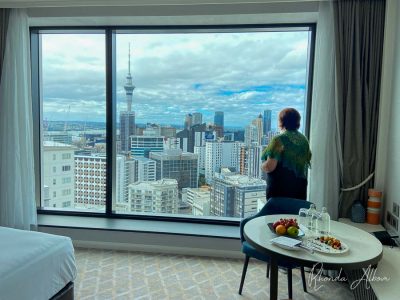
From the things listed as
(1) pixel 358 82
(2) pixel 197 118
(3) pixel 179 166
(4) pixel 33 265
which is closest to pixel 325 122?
(1) pixel 358 82

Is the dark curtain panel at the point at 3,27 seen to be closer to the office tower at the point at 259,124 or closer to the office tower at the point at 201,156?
the office tower at the point at 201,156

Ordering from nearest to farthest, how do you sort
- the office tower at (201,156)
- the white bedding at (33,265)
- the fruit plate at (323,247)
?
the white bedding at (33,265)
the fruit plate at (323,247)
the office tower at (201,156)

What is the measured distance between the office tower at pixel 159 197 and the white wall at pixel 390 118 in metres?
2.03

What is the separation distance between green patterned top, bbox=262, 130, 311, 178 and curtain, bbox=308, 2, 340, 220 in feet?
0.85

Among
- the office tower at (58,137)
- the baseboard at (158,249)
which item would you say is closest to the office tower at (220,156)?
the baseboard at (158,249)

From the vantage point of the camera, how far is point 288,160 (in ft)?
8.28

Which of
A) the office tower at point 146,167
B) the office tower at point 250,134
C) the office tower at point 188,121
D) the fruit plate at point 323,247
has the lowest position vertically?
the fruit plate at point 323,247

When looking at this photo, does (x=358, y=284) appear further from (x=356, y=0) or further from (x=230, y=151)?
(x=356, y=0)

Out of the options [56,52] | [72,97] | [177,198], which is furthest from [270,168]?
[56,52]

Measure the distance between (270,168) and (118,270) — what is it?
1609mm

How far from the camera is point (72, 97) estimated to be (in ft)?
11.7

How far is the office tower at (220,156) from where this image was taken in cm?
339

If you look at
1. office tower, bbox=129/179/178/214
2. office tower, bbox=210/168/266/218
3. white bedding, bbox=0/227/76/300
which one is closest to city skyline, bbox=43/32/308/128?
office tower, bbox=210/168/266/218

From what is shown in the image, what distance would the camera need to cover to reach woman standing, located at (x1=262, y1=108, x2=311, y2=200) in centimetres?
253
